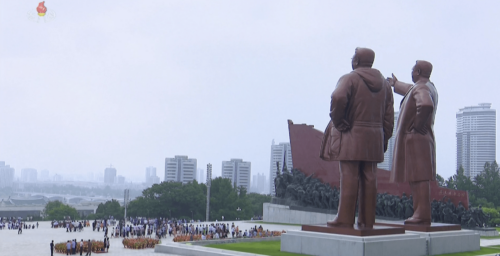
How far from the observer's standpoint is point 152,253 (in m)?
15.8

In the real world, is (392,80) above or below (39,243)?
above

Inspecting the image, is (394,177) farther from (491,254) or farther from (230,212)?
(230,212)

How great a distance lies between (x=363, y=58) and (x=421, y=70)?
3987mm

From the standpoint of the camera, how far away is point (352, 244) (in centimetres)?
1180

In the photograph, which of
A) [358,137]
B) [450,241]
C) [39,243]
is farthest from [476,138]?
[358,137]

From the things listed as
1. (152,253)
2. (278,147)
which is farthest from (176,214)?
(278,147)

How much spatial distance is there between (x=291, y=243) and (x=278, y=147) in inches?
3579

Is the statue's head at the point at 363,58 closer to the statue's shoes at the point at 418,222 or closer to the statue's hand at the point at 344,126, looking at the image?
the statue's hand at the point at 344,126

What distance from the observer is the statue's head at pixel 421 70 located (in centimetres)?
1627

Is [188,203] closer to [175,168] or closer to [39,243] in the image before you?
[39,243]

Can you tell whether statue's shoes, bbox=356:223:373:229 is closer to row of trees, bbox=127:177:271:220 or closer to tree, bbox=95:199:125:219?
row of trees, bbox=127:177:271:220

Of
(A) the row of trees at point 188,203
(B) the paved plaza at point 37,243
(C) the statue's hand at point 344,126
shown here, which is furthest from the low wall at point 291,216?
A: (C) the statue's hand at point 344,126

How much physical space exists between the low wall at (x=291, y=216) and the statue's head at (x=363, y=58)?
48.2 feet

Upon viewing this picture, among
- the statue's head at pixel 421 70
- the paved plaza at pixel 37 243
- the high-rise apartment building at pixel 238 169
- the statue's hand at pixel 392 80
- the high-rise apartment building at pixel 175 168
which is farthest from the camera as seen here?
the high-rise apartment building at pixel 238 169
